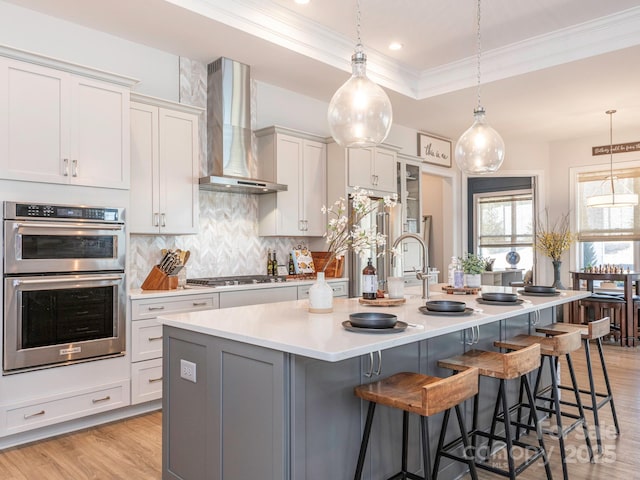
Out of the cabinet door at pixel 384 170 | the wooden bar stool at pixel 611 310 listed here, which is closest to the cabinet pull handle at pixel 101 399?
the cabinet door at pixel 384 170

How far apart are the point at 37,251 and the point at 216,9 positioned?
7.03 ft

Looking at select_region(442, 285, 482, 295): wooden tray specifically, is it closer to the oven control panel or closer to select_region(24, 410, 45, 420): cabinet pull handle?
the oven control panel

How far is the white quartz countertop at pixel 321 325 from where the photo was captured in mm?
1731

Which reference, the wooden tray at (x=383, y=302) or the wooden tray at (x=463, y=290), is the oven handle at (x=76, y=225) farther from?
the wooden tray at (x=463, y=290)

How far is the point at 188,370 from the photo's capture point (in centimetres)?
226

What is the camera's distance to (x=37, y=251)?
9.91 ft

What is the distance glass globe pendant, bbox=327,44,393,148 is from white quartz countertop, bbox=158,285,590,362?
3.11 ft

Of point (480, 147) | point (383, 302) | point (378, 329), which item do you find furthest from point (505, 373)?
point (480, 147)

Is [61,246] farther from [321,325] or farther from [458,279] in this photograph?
[458,279]

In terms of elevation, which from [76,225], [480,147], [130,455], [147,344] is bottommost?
[130,455]

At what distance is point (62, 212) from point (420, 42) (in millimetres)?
3480

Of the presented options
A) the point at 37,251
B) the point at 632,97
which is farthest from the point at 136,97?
the point at 632,97

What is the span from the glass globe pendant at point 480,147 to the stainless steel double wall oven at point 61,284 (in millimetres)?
2497

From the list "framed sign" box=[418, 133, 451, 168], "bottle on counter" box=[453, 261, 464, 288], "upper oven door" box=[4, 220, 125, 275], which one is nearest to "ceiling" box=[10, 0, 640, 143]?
"framed sign" box=[418, 133, 451, 168]
